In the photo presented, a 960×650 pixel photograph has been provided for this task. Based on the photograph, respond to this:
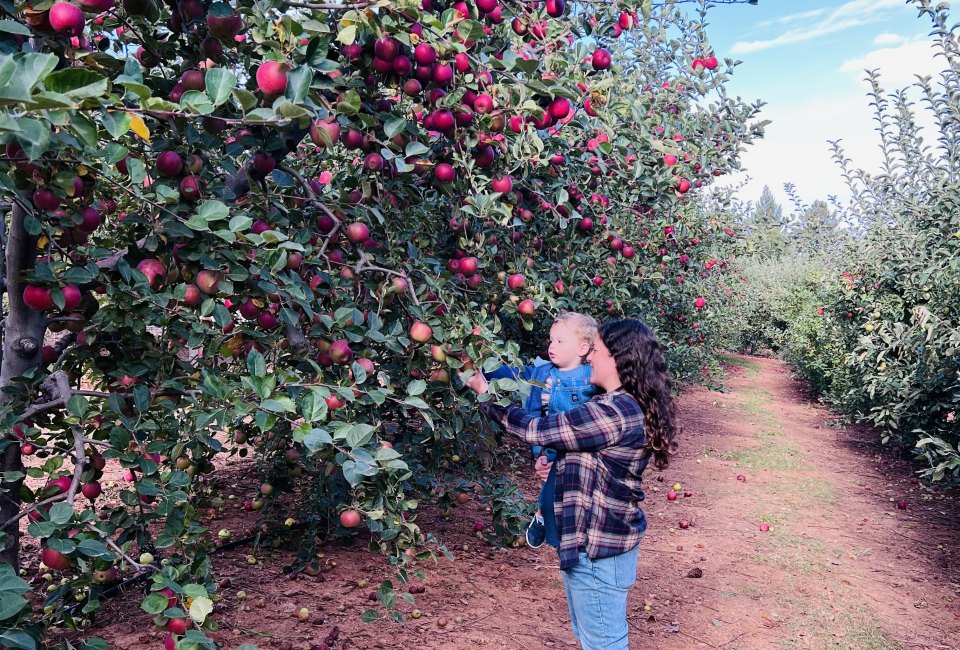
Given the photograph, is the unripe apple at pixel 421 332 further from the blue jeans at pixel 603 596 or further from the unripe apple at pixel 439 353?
the blue jeans at pixel 603 596

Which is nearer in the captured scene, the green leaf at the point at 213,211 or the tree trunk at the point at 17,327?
the green leaf at the point at 213,211

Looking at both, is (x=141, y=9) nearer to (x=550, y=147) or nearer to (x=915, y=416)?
(x=550, y=147)

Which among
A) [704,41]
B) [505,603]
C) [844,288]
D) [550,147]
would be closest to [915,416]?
[844,288]

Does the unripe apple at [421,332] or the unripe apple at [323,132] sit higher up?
the unripe apple at [323,132]

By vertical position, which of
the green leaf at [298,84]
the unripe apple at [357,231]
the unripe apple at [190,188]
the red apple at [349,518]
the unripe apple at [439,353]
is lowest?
the red apple at [349,518]

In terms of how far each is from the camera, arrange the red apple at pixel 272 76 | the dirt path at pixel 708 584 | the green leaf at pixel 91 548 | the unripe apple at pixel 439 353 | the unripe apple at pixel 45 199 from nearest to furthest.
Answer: the green leaf at pixel 91 548 → the red apple at pixel 272 76 → the unripe apple at pixel 45 199 → the unripe apple at pixel 439 353 → the dirt path at pixel 708 584

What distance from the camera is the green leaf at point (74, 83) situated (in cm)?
94

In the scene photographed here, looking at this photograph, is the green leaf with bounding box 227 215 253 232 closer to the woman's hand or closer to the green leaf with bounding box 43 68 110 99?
the green leaf with bounding box 43 68 110 99

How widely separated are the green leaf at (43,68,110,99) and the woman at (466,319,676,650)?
1816 mm

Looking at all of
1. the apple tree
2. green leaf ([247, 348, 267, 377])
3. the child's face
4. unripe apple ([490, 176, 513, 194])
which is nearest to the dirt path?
the apple tree

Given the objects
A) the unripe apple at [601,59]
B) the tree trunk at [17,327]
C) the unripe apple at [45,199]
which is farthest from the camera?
the unripe apple at [601,59]

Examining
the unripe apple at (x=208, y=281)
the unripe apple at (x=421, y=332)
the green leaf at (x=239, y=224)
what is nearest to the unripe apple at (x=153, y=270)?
the unripe apple at (x=208, y=281)

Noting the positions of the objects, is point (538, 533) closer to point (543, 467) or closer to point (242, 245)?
point (543, 467)

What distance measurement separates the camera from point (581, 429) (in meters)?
2.43
